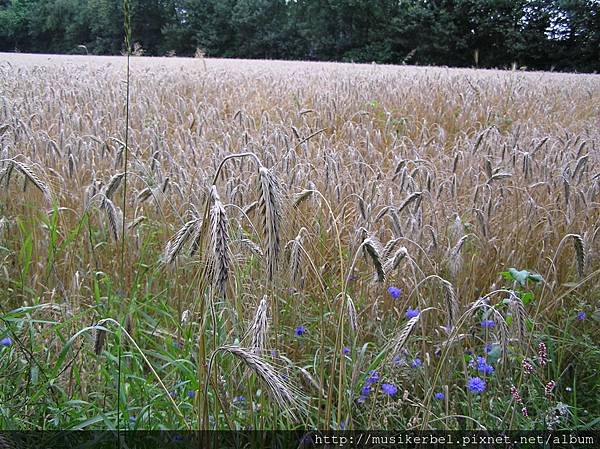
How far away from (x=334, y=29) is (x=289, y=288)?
36817mm

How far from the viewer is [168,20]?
38312 millimetres

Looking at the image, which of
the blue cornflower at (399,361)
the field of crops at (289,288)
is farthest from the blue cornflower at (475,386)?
the blue cornflower at (399,361)

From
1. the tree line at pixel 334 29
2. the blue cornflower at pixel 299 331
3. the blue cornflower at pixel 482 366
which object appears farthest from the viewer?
the tree line at pixel 334 29

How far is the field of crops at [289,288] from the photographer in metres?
1.37

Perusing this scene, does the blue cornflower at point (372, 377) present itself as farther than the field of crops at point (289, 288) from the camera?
Yes

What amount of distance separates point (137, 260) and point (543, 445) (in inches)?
66.4

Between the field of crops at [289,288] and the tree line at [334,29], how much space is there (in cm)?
2743

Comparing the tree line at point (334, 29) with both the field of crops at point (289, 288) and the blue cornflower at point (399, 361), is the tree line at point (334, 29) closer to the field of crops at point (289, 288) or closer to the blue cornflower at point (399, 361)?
the field of crops at point (289, 288)

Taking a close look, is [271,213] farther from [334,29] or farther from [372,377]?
[334,29]

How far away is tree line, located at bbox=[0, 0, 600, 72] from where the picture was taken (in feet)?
100

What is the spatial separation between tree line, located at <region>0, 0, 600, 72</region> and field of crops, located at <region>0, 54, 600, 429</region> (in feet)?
90.0

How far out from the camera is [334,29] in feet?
120

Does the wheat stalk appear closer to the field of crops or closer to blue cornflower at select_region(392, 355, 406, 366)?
the field of crops

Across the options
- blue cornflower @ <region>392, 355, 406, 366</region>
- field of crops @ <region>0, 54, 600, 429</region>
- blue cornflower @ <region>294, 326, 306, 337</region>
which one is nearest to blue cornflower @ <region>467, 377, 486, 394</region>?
field of crops @ <region>0, 54, 600, 429</region>
